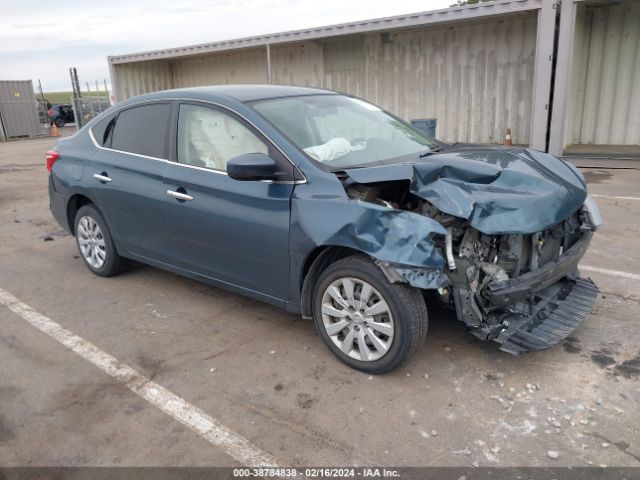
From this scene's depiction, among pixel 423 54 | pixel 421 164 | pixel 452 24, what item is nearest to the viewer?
pixel 421 164

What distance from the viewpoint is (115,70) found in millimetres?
18688

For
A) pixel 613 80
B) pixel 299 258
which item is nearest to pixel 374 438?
pixel 299 258

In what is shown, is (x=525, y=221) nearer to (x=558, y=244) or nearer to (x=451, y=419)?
(x=558, y=244)

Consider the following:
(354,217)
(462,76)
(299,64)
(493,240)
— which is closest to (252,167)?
(354,217)

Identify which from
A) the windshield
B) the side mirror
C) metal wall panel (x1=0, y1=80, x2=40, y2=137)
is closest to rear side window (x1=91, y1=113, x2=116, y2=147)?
the windshield

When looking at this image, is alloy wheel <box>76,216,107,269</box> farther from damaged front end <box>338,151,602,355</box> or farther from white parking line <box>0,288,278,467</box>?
damaged front end <box>338,151,602,355</box>

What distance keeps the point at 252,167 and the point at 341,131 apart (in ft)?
3.08

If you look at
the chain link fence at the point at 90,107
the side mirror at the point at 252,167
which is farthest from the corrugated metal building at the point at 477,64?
the side mirror at the point at 252,167

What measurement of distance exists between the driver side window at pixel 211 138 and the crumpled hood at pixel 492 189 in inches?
32.9

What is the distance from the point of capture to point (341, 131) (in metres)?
4.00

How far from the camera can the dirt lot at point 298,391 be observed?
269cm

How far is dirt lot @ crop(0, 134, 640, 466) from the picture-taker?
8.82ft

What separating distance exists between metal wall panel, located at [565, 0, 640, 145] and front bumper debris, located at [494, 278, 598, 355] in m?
9.09

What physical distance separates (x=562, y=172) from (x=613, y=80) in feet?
32.6
